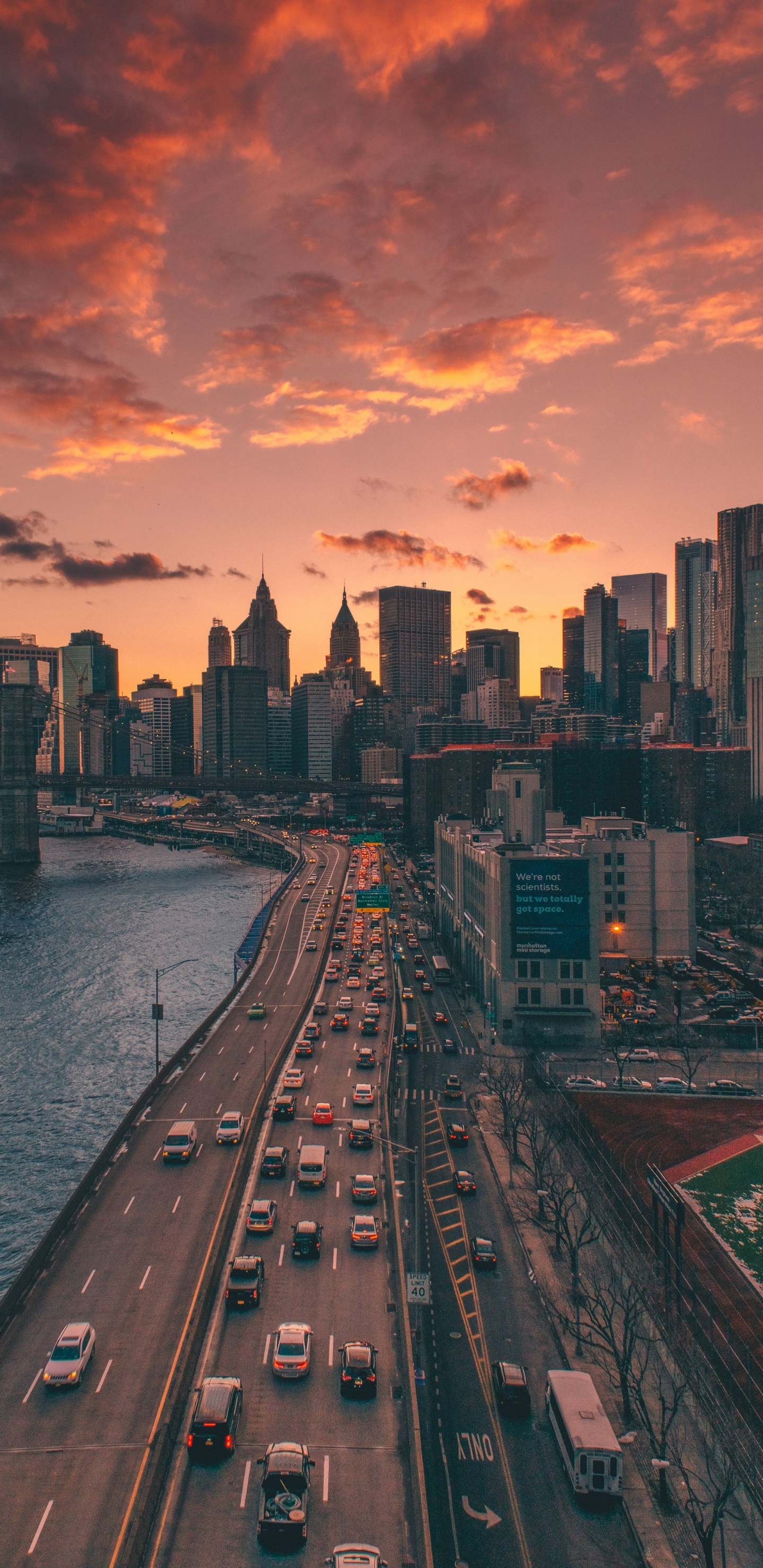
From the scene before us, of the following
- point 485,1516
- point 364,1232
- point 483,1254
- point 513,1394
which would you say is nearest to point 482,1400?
point 513,1394

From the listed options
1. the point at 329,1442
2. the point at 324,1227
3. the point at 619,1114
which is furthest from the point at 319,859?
the point at 329,1442

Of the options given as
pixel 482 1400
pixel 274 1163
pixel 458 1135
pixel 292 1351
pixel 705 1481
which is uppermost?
pixel 292 1351

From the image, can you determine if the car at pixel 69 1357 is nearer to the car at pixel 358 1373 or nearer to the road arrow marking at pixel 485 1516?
the car at pixel 358 1373

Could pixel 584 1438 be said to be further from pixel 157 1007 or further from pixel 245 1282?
pixel 157 1007

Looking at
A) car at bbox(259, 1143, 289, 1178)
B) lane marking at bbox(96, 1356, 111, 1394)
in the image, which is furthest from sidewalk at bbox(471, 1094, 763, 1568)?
lane marking at bbox(96, 1356, 111, 1394)

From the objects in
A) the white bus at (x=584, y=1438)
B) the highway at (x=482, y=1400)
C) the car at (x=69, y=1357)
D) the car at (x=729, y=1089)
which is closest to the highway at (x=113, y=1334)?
the car at (x=69, y=1357)

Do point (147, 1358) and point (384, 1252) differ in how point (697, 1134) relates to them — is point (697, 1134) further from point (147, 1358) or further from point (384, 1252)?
point (147, 1358)
